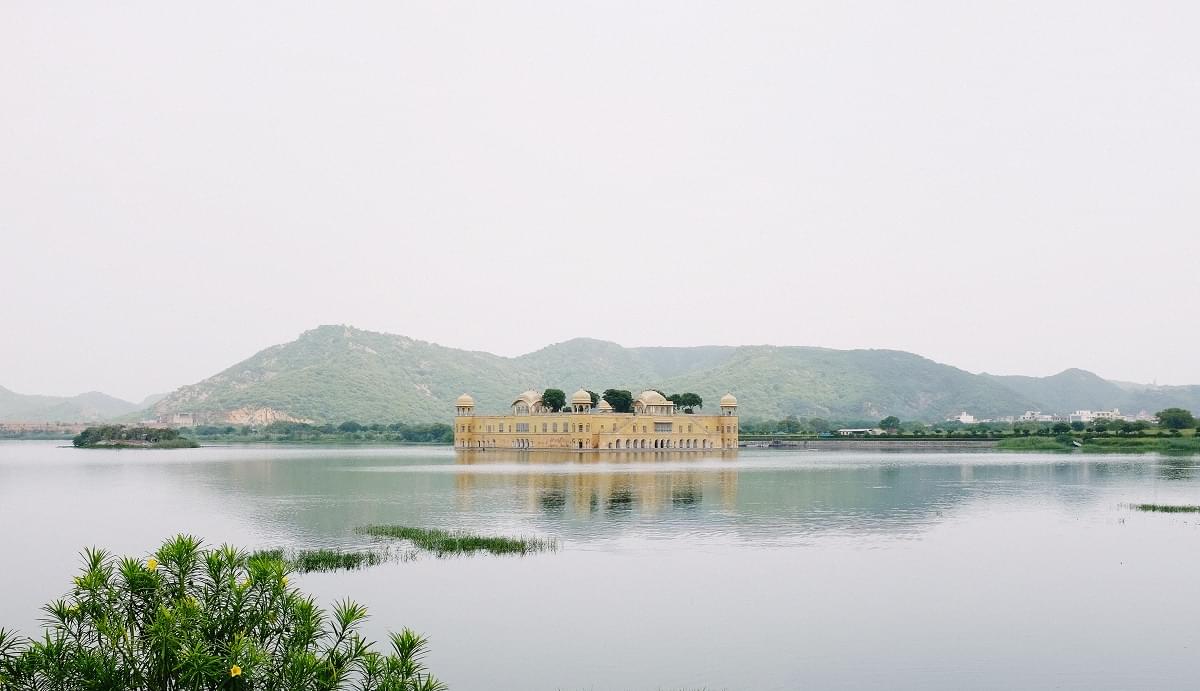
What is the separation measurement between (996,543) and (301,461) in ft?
241

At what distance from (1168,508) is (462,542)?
2983cm

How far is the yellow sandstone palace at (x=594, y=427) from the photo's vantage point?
121750mm

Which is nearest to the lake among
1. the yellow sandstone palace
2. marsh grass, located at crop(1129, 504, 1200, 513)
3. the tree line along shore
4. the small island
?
marsh grass, located at crop(1129, 504, 1200, 513)

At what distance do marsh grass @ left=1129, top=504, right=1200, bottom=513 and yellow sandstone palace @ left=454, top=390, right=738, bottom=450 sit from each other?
7957cm

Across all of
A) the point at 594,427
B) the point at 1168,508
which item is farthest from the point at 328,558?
the point at 594,427

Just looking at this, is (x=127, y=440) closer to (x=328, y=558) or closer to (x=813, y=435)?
(x=813, y=435)

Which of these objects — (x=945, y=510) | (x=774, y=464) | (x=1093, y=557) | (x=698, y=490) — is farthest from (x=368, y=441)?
(x=1093, y=557)

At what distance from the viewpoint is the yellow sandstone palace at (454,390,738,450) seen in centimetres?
12175

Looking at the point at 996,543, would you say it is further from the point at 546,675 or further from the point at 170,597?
the point at 170,597

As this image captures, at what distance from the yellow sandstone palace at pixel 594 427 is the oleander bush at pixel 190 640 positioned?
107764 millimetres

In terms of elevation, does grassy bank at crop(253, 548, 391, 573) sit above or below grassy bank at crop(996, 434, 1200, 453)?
below

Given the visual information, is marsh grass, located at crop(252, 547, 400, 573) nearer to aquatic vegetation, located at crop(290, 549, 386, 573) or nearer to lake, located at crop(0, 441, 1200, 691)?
aquatic vegetation, located at crop(290, 549, 386, 573)

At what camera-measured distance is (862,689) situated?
17203mm

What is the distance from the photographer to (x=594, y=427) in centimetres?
12106
